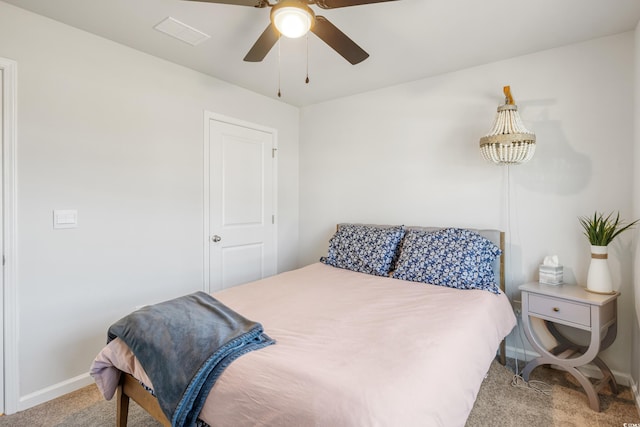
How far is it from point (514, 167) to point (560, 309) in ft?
3.64

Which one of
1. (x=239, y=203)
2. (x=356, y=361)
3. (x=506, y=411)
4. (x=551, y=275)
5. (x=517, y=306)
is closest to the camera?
(x=356, y=361)

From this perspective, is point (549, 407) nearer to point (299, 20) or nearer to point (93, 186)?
point (299, 20)

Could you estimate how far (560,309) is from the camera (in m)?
2.11

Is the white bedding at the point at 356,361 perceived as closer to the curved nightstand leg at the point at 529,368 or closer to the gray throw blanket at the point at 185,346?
the gray throw blanket at the point at 185,346

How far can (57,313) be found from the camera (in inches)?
85.4

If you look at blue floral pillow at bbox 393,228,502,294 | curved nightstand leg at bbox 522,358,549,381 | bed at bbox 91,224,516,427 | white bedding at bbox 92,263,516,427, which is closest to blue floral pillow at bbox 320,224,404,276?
bed at bbox 91,224,516,427

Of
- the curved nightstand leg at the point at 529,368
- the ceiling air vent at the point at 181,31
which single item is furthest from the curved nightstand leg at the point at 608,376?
the ceiling air vent at the point at 181,31

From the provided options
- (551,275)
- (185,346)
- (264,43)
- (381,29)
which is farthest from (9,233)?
(551,275)

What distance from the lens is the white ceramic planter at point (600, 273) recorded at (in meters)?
2.09

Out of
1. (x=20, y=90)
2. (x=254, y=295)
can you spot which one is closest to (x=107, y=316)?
(x=254, y=295)

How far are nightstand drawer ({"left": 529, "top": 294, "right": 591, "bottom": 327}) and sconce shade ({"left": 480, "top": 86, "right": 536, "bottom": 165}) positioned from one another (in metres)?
0.99

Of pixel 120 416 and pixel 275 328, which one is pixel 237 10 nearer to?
Answer: pixel 275 328

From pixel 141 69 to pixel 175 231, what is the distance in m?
1.32

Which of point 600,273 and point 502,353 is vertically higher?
point 600,273
